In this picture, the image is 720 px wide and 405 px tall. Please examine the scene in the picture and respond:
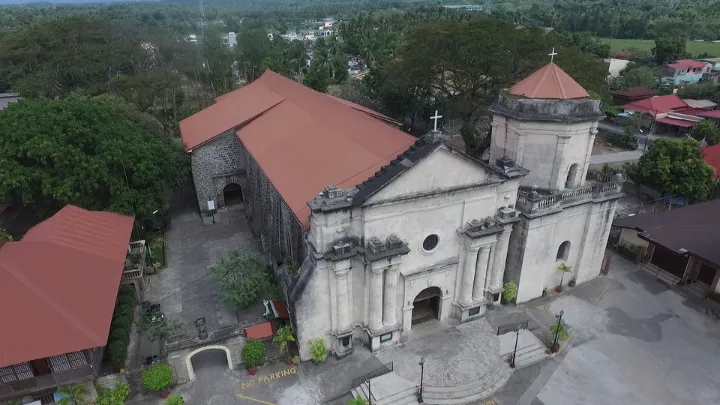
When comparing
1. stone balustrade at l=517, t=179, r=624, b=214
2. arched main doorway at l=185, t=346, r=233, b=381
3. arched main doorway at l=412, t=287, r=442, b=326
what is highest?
stone balustrade at l=517, t=179, r=624, b=214

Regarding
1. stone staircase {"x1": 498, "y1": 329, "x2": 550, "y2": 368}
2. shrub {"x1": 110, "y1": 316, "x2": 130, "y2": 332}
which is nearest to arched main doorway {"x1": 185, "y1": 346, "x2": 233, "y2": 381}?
shrub {"x1": 110, "y1": 316, "x2": 130, "y2": 332}

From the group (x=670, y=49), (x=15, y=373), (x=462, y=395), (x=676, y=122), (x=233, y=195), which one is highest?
(x=670, y=49)

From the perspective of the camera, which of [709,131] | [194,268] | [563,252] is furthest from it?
[709,131]

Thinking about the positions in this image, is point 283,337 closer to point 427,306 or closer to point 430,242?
point 430,242

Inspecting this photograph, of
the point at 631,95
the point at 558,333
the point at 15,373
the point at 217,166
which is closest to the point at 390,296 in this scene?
the point at 558,333

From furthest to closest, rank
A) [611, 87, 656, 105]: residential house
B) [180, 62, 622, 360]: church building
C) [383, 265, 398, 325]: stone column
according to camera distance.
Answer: [611, 87, 656, 105]: residential house, [383, 265, 398, 325]: stone column, [180, 62, 622, 360]: church building

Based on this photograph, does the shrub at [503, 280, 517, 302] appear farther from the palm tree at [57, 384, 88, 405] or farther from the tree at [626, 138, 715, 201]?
the palm tree at [57, 384, 88, 405]
